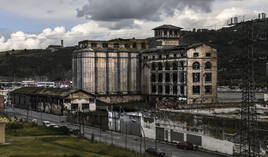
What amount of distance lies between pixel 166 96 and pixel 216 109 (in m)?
26.1

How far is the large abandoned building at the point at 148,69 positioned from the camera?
291 feet

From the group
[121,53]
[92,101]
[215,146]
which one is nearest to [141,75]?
[121,53]

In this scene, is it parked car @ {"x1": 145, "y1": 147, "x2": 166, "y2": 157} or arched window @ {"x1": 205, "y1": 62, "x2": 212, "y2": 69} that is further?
arched window @ {"x1": 205, "y1": 62, "x2": 212, "y2": 69}

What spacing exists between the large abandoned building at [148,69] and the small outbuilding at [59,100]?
8.10 metres

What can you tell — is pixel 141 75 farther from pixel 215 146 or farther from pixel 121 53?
pixel 215 146

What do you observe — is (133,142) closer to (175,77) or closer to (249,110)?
(249,110)

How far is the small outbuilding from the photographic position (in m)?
88.4

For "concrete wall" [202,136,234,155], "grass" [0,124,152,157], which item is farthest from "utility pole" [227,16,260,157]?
"grass" [0,124,152,157]

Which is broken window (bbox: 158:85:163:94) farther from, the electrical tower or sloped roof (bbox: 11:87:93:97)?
the electrical tower

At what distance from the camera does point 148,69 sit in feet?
334

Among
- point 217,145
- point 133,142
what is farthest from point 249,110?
point 133,142

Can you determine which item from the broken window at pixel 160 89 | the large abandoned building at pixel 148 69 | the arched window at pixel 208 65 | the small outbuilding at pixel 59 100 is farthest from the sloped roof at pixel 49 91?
the arched window at pixel 208 65

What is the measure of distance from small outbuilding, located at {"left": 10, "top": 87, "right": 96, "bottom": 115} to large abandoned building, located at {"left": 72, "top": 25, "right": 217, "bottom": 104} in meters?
8.10

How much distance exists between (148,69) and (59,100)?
24.3 m
